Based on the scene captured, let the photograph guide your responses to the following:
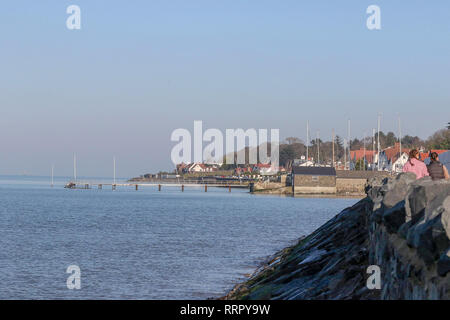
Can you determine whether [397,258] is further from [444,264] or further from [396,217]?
[444,264]

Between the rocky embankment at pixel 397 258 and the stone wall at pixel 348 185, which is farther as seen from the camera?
the stone wall at pixel 348 185

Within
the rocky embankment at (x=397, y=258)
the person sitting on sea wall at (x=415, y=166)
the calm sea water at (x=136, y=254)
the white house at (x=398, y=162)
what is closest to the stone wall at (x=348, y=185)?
the white house at (x=398, y=162)

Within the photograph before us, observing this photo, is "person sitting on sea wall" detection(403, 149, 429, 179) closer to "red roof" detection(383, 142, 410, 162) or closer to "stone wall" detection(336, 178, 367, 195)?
"stone wall" detection(336, 178, 367, 195)

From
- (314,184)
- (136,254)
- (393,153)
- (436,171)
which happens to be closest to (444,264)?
(436,171)

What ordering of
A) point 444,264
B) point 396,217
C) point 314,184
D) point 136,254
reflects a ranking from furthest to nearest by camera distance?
point 314,184, point 136,254, point 396,217, point 444,264

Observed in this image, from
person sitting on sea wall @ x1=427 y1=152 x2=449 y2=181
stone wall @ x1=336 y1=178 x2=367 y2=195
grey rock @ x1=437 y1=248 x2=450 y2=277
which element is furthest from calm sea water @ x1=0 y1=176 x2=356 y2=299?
stone wall @ x1=336 y1=178 x2=367 y2=195

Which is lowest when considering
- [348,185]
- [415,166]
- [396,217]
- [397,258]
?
[348,185]

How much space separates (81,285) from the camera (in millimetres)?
23656

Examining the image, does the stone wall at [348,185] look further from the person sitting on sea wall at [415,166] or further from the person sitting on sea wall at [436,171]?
the person sitting on sea wall at [436,171]

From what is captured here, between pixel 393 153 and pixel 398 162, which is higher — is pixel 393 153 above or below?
above

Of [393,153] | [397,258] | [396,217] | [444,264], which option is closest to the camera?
[444,264]

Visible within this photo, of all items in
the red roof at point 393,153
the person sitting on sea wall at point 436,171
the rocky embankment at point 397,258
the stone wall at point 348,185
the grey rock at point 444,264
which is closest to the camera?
the grey rock at point 444,264
